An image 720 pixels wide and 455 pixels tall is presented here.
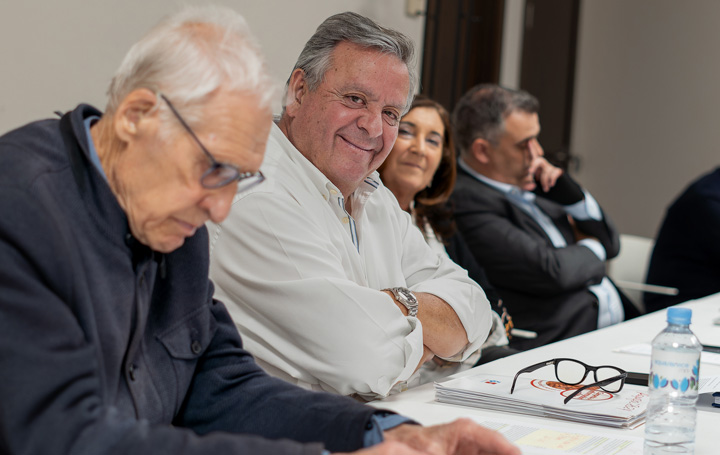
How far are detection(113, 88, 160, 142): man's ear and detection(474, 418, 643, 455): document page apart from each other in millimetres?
781

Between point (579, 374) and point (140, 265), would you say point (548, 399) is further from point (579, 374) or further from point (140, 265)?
point (140, 265)

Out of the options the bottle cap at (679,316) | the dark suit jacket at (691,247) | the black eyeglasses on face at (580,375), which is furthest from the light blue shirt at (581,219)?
the bottle cap at (679,316)

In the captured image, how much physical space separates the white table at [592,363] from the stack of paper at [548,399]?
0.6 inches

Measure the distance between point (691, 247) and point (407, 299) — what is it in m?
2.83

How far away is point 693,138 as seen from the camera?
630 cm

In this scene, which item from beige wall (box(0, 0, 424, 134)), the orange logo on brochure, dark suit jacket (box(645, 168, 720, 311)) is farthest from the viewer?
dark suit jacket (box(645, 168, 720, 311))

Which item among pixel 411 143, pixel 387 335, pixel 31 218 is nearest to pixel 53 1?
pixel 411 143

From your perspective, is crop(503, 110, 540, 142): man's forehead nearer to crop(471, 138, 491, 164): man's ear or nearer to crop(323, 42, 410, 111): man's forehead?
crop(471, 138, 491, 164): man's ear

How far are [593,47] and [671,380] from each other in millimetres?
5615

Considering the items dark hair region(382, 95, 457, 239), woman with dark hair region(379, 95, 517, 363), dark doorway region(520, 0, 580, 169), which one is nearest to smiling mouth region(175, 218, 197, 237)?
woman with dark hair region(379, 95, 517, 363)

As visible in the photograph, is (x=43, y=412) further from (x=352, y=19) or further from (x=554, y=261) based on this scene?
(x=554, y=261)

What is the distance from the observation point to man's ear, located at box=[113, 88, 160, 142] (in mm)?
1064

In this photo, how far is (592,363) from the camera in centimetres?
199

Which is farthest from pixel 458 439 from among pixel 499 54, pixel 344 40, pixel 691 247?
pixel 499 54
